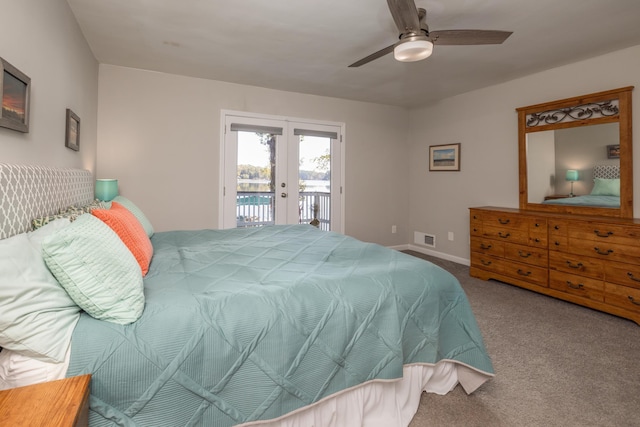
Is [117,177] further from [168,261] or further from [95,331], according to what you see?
[95,331]

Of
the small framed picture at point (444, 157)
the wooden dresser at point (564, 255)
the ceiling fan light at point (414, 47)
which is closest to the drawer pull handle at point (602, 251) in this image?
the wooden dresser at point (564, 255)

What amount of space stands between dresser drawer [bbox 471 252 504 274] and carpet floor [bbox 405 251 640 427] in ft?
2.12

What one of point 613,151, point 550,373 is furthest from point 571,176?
point 550,373

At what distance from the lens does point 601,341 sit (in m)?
2.37

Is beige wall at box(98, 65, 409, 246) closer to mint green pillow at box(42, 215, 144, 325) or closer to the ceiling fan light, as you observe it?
the ceiling fan light

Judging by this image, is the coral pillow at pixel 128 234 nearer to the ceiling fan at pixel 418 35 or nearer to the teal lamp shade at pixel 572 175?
the ceiling fan at pixel 418 35

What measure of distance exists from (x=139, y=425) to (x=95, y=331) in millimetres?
335

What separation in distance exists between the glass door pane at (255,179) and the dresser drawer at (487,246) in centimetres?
268

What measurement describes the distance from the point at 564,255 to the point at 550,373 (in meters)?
1.60

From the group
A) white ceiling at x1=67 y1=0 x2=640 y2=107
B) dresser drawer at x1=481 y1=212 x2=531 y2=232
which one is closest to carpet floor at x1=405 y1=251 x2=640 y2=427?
dresser drawer at x1=481 y1=212 x2=531 y2=232

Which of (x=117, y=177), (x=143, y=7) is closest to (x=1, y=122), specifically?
(x=143, y=7)

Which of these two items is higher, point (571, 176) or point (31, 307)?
point (571, 176)

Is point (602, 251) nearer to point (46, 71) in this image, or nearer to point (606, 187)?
point (606, 187)

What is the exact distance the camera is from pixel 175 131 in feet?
12.9
